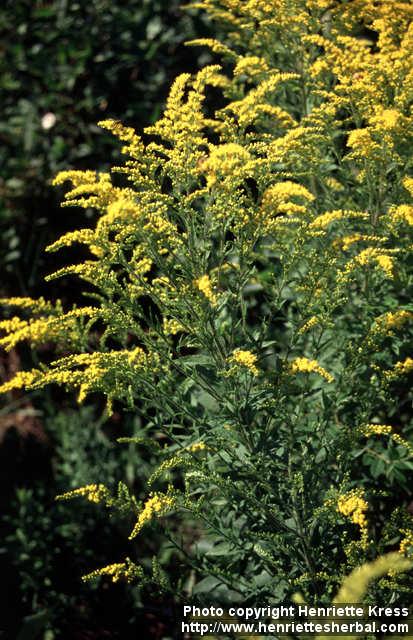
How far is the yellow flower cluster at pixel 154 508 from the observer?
239 centimetres

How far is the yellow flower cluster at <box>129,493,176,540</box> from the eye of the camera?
2.39 metres

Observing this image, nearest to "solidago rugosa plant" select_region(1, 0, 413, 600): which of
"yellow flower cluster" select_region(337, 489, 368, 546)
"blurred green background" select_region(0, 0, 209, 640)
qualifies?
"yellow flower cluster" select_region(337, 489, 368, 546)

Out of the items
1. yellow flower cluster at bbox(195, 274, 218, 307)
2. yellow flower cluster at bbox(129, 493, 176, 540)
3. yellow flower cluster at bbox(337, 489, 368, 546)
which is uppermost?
yellow flower cluster at bbox(195, 274, 218, 307)

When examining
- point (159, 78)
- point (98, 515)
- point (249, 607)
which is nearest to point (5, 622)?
point (98, 515)

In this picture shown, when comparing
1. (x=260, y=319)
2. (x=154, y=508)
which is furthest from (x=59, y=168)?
(x=154, y=508)

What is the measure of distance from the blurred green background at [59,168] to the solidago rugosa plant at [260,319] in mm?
Result: 1546

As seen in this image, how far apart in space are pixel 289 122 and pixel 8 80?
3552mm

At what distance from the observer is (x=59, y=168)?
5.88m

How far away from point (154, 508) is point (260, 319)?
35.9 inches

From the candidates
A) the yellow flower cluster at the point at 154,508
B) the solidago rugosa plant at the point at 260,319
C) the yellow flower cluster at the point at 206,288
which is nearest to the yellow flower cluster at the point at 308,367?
the solidago rugosa plant at the point at 260,319

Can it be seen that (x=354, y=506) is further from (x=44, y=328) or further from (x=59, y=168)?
(x=59, y=168)

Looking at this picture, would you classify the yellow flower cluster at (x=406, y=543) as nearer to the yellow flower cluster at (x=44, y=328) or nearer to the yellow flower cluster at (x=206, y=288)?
the yellow flower cluster at (x=206, y=288)

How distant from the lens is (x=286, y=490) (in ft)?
9.04

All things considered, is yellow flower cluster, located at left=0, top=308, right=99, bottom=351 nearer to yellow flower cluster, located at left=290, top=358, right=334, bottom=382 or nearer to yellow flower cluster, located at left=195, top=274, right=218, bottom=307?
yellow flower cluster, located at left=195, top=274, right=218, bottom=307
